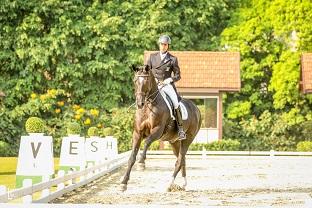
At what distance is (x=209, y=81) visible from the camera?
48750 millimetres

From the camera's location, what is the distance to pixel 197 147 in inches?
1837

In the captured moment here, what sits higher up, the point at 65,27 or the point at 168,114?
the point at 65,27

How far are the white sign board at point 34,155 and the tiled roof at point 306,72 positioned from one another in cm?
3481

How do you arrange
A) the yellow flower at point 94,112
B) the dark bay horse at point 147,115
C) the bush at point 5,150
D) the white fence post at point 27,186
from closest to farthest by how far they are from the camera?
the white fence post at point 27,186, the dark bay horse at point 147,115, the bush at point 5,150, the yellow flower at point 94,112

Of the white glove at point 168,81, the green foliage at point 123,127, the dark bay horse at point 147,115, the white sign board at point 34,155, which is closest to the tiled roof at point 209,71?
the green foliage at point 123,127

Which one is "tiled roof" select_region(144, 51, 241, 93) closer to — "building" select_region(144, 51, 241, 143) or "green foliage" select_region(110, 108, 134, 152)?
"building" select_region(144, 51, 241, 143)

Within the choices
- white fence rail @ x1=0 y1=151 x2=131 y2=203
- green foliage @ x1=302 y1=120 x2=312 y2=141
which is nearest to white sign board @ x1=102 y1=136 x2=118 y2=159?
white fence rail @ x1=0 y1=151 x2=131 y2=203

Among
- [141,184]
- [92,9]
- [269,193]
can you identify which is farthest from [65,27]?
[269,193]

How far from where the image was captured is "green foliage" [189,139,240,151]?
46.7m

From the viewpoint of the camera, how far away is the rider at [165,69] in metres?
18.0

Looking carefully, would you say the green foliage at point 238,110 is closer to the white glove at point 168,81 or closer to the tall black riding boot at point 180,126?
the tall black riding boot at point 180,126

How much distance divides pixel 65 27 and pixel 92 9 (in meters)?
2.35

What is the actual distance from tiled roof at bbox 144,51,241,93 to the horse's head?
31.6 m

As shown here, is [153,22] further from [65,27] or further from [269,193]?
[269,193]
